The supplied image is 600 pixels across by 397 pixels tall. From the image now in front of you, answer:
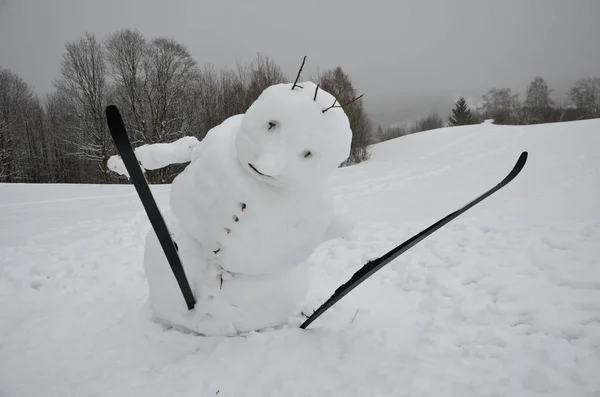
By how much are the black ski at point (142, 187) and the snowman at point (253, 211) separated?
0.72 feet

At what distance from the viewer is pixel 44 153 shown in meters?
21.3

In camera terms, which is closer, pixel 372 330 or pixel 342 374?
pixel 342 374

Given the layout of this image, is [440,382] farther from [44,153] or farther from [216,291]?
[44,153]

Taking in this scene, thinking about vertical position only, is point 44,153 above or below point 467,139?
above

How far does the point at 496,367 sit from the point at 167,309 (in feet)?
7.29

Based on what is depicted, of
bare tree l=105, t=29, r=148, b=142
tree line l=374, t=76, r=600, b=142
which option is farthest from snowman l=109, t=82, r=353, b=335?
tree line l=374, t=76, r=600, b=142

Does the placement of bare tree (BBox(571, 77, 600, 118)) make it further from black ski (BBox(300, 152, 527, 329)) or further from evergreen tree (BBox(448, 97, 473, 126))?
black ski (BBox(300, 152, 527, 329))

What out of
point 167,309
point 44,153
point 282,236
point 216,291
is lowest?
point 167,309

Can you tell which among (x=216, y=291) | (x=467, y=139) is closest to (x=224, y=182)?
(x=216, y=291)

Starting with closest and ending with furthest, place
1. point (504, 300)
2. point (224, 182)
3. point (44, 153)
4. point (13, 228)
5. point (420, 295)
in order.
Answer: point (224, 182) → point (504, 300) → point (420, 295) → point (13, 228) → point (44, 153)

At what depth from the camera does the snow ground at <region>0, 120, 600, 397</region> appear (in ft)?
5.46

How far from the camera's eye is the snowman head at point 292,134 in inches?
57.4

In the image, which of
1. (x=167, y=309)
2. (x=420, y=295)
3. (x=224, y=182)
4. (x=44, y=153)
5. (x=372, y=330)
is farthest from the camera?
(x=44, y=153)

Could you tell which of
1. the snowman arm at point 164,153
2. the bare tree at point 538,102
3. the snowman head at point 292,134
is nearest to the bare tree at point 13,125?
the snowman arm at point 164,153
